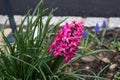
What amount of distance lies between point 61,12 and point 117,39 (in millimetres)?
1474

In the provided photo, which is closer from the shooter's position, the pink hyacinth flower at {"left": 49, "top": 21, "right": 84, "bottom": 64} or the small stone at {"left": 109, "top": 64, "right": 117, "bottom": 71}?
the pink hyacinth flower at {"left": 49, "top": 21, "right": 84, "bottom": 64}

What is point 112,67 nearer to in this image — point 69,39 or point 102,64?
point 102,64

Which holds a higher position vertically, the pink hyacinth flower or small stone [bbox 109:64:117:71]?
the pink hyacinth flower

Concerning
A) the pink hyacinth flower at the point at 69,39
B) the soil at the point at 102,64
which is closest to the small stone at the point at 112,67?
the soil at the point at 102,64

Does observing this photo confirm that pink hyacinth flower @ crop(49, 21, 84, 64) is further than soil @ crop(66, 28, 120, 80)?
No

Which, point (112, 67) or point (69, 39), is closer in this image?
point (69, 39)

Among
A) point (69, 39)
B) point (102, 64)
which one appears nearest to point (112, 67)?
point (102, 64)

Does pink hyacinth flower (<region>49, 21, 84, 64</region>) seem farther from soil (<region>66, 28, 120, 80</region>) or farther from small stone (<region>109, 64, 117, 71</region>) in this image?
small stone (<region>109, 64, 117, 71</region>)

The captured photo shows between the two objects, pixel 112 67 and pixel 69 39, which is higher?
pixel 69 39

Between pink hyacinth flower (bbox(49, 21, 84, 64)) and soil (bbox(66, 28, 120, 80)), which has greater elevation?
pink hyacinth flower (bbox(49, 21, 84, 64))

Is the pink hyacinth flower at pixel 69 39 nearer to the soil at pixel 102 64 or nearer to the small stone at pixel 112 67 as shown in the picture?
the soil at pixel 102 64

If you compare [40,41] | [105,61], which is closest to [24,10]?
[105,61]

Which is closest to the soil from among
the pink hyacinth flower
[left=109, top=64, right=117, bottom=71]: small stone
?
[left=109, top=64, right=117, bottom=71]: small stone

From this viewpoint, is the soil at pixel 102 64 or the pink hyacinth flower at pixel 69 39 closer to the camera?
the pink hyacinth flower at pixel 69 39
